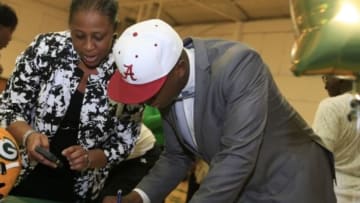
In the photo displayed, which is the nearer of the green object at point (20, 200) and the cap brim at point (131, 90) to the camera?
the cap brim at point (131, 90)

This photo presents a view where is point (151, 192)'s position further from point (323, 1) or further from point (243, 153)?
point (323, 1)

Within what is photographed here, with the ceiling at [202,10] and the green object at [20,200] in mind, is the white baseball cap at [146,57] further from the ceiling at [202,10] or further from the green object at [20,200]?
the ceiling at [202,10]

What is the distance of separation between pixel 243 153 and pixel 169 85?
8.8 inches

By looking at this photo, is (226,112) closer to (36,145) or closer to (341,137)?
(36,145)

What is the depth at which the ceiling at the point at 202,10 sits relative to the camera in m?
6.93

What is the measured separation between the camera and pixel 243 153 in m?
1.04

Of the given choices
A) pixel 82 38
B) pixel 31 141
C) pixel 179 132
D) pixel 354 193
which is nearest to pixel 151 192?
pixel 179 132

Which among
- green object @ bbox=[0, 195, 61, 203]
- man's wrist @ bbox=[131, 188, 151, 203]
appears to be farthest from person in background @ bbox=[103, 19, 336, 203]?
green object @ bbox=[0, 195, 61, 203]

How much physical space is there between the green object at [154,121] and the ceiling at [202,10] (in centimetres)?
400

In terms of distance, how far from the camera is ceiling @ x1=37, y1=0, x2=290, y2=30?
6926mm

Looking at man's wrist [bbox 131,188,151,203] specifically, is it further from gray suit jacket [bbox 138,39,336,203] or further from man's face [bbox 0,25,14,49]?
man's face [bbox 0,25,14,49]

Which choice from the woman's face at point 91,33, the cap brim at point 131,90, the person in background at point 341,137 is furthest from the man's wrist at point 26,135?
the person in background at point 341,137

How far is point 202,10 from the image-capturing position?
793 centimetres

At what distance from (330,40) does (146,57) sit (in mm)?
432
